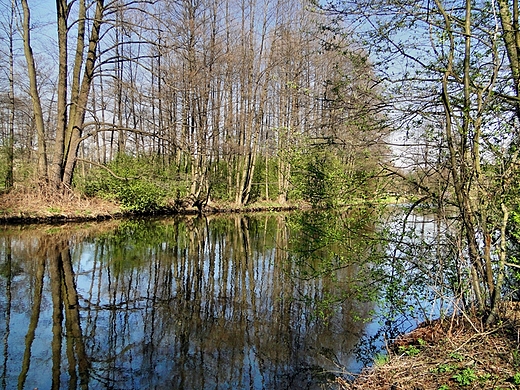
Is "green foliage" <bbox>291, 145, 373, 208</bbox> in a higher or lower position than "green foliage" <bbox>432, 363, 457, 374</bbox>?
higher

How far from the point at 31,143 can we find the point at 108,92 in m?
6.77

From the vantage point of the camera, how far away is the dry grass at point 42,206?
48.2ft

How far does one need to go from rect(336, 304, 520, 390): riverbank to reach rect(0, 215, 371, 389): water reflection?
0.91m

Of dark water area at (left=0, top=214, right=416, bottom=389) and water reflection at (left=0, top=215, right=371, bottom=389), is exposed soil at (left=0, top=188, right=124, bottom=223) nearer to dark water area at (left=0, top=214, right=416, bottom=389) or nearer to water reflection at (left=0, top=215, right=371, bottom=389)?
water reflection at (left=0, top=215, right=371, bottom=389)

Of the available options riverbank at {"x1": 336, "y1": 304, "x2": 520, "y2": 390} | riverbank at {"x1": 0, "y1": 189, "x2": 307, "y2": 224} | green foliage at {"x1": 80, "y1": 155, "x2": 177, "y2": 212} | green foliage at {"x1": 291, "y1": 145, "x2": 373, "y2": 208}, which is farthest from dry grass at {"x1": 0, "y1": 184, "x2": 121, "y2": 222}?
riverbank at {"x1": 336, "y1": 304, "x2": 520, "y2": 390}

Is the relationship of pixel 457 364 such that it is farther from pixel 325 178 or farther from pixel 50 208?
pixel 50 208

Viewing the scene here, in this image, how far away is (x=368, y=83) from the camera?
16.7 ft

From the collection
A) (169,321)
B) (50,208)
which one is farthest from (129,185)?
(169,321)

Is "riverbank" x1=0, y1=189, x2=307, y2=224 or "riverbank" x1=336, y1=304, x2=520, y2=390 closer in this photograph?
"riverbank" x1=336, y1=304, x2=520, y2=390

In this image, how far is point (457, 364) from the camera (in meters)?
3.51

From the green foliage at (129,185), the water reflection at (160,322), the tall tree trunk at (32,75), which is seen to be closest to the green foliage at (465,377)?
the water reflection at (160,322)

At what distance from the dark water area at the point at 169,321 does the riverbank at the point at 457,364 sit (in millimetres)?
612

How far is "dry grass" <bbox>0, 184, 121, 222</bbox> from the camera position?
14.7 meters

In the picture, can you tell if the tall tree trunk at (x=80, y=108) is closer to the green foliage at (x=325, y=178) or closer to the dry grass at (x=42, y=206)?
the dry grass at (x=42, y=206)
